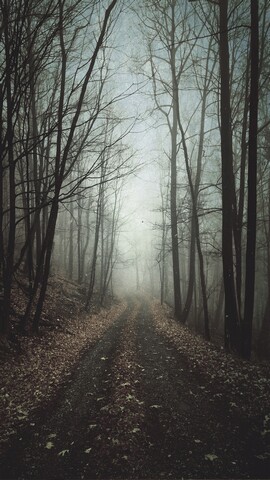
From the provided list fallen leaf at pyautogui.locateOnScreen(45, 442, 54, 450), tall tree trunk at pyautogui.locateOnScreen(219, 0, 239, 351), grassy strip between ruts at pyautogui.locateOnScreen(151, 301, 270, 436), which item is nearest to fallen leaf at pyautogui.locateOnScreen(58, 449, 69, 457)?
fallen leaf at pyautogui.locateOnScreen(45, 442, 54, 450)

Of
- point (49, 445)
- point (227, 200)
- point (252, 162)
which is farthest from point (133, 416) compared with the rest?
point (227, 200)

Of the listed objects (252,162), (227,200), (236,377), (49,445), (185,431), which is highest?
(252,162)

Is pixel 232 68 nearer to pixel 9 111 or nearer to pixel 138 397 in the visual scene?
pixel 9 111

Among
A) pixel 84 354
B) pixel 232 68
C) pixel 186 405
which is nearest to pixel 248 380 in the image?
pixel 186 405

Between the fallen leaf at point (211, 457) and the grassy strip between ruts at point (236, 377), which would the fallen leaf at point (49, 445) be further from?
the grassy strip between ruts at point (236, 377)

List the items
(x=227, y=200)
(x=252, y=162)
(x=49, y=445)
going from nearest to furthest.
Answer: (x=49, y=445), (x=252, y=162), (x=227, y=200)

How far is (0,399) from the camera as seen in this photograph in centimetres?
544

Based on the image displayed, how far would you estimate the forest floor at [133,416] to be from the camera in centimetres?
360

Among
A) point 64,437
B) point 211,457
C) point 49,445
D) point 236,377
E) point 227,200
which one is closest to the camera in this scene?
point 211,457

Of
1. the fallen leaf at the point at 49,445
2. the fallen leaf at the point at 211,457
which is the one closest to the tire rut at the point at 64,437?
the fallen leaf at the point at 49,445

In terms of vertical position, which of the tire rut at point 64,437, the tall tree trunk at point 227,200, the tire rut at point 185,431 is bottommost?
the tire rut at point 64,437

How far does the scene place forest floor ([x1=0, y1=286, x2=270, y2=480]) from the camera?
3.60 metres

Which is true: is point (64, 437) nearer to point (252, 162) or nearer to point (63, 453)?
point (63, 453)

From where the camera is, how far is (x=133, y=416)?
468 cm
